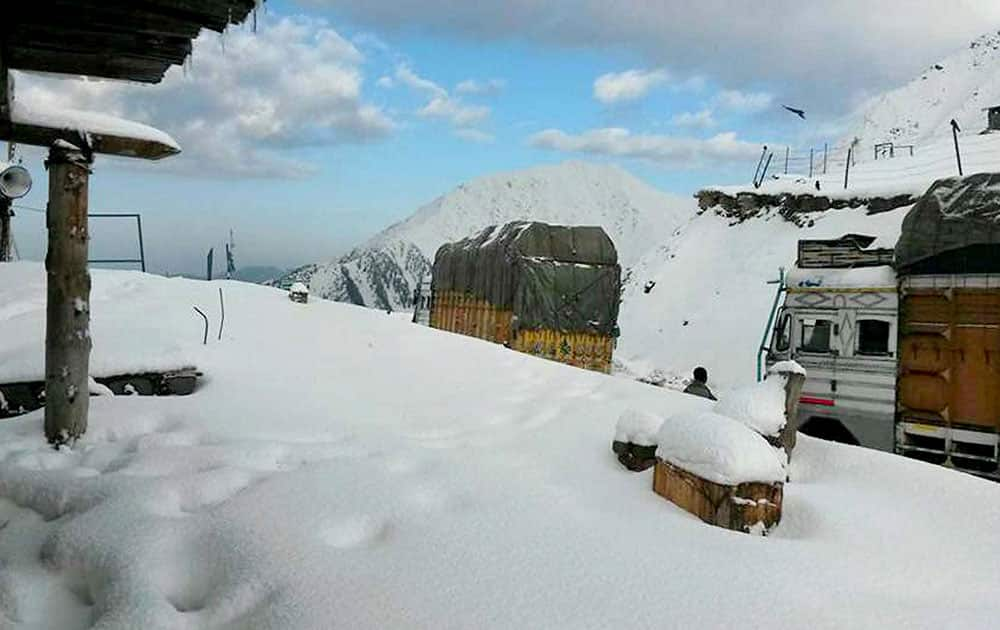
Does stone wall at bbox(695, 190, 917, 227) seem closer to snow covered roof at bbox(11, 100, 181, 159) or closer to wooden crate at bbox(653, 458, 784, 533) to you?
wooden crate at bbox(653, 458, 784, 533)

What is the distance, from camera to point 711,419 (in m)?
4.50

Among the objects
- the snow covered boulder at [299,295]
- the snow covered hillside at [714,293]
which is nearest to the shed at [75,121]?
the snow covered boulder at [299,295]

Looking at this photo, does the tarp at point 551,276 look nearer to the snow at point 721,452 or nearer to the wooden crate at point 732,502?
the snow at point 721,452

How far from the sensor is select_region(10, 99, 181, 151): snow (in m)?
5.21

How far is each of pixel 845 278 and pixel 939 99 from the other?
160 ft

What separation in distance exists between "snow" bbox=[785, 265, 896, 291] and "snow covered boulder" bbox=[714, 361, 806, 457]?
4691 mm

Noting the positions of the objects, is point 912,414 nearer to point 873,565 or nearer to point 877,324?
point 877,324

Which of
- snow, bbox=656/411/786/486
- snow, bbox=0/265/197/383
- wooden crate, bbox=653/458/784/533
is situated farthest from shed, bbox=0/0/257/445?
wooden crate, bbox=653/458/784/533

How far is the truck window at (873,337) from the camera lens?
360 inches

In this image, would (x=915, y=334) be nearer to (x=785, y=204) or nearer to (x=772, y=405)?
(x=772, y=405)

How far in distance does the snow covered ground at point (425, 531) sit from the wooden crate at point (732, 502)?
124 millimetres

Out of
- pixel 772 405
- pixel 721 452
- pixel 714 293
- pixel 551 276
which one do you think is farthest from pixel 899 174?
pixel 721 452

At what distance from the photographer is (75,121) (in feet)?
17.9

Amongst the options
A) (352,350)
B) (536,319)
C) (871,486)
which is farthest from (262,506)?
(536,319)
